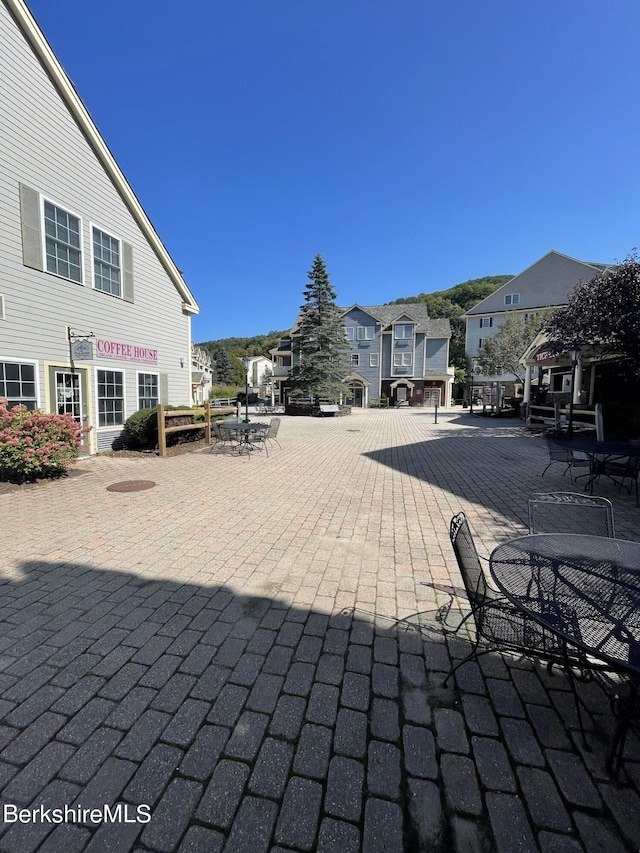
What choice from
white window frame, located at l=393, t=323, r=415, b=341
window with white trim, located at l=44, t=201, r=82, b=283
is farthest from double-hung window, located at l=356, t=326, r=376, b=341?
window with white trim, located at l=44, t=201, r=82, b=283

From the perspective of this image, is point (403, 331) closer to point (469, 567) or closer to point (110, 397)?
point (110, 397)

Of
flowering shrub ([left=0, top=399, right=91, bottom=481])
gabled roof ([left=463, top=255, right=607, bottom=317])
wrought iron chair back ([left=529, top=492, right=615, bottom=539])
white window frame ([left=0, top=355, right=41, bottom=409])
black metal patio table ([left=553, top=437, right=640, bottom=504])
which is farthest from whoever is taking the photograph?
gabled roof ([left=463, top=255, right=607, bottom=317])

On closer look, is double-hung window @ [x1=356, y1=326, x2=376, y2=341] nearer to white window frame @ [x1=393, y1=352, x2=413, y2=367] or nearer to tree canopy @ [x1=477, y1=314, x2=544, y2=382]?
white window frame @ [x1=393, y1=352, x2=413, y2=367]

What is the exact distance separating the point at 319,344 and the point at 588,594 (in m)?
29.6

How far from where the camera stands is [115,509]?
5656 mm

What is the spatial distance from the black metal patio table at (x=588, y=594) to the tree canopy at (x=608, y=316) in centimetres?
1087

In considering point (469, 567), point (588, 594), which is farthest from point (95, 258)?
point (588, 594)

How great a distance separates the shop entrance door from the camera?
29.0 ft

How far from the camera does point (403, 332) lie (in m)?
39.2

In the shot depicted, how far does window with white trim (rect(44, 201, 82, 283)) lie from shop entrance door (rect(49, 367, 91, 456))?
230cm

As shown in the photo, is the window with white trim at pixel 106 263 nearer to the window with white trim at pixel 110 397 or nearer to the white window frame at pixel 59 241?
the white window frame at pixel 59 241

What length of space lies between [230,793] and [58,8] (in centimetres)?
1398

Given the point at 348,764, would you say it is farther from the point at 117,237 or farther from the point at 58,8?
the point at 58,8

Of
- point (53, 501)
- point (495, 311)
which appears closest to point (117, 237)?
point (53, 501)
